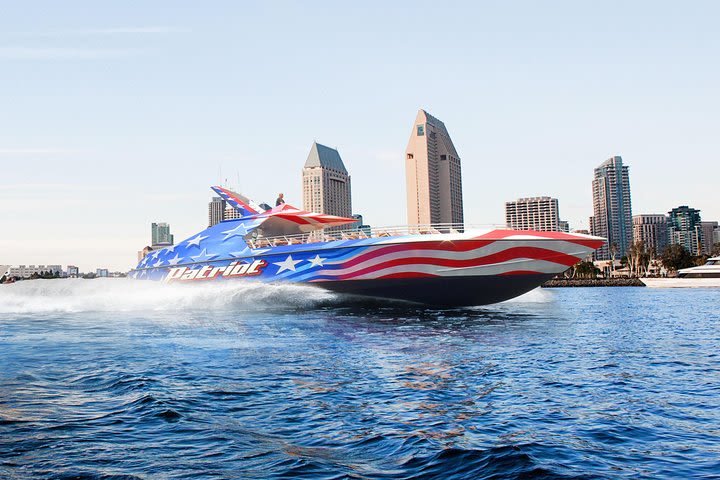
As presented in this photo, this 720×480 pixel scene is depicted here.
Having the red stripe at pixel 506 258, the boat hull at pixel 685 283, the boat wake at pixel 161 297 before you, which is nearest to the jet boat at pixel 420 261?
the red stripe at pixel 506 258

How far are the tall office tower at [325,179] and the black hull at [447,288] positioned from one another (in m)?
119

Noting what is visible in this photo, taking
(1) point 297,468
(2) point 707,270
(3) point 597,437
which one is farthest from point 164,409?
(2) point 707,270

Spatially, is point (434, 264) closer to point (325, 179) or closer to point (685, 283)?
point (685, 283)

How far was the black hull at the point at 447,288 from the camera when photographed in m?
21.5

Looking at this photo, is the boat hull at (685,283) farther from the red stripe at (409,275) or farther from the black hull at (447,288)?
the red stripe at (409,275)

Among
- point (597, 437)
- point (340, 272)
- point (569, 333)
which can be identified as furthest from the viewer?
point (340, 272)

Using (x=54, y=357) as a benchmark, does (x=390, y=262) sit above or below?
above

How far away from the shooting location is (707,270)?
8731cm

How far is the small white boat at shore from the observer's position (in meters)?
82.3

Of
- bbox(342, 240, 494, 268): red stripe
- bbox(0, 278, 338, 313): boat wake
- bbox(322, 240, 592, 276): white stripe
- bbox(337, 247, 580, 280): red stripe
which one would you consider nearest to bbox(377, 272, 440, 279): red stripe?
bbox(337, 247, 580, 280): red stripe

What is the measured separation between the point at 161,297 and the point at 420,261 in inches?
544

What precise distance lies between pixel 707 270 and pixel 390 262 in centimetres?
8293

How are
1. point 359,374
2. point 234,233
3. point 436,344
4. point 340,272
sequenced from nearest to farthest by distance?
point 359,374
point 436,344
point 340,272
point 234,233

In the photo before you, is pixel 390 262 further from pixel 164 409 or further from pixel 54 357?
pixel 164 409
